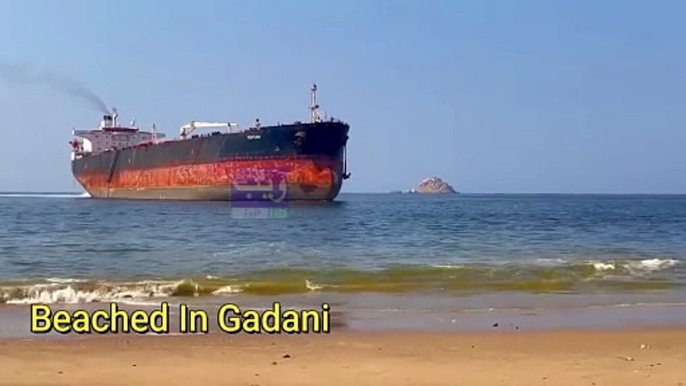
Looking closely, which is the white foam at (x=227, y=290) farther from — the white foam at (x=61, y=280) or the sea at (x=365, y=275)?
the white foam at (x=61, y=280)

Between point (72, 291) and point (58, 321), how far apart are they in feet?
9.39

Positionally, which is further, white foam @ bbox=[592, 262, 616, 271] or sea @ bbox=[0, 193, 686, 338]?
white foam @ bbox=[592, 262, 616, 271]

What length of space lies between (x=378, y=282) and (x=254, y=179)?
34346 millimetres

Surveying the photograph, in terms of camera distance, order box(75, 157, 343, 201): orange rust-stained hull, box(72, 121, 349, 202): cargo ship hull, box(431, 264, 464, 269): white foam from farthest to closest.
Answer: box(75, 157, 343, 201): orange rust-stained hull → box(72, 121, 349, 202): cargo ship hull → box(431, 264, 464, 269): white foam

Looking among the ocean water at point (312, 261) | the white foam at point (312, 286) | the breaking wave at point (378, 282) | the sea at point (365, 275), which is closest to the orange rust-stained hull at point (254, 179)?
the ocean water at point (312, 261)

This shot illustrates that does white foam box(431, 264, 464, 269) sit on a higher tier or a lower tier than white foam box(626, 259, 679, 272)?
higher

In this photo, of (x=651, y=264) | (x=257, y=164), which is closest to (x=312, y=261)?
(x=651, y=264)

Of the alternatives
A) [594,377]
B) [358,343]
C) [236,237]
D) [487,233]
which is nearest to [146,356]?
[358,343]

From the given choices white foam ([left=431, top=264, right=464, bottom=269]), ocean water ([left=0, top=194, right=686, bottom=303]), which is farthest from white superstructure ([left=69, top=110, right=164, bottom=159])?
white foam ([left=431, top=264, right=464, bottom=269])

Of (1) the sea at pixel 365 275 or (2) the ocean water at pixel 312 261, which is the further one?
(2) the ocean water at pixel 312 261

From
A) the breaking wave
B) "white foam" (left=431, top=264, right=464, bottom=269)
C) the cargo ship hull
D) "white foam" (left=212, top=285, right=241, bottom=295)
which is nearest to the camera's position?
the breaking wave

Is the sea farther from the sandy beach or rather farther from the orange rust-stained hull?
the orange rust-stained hull
